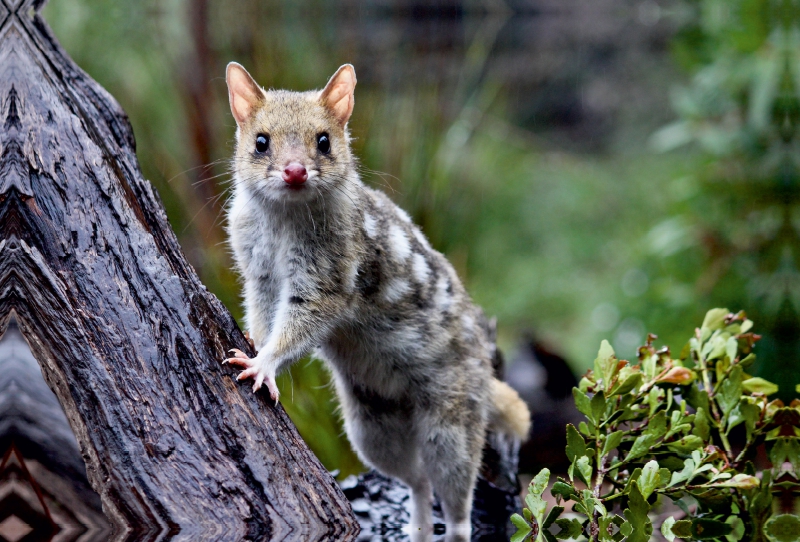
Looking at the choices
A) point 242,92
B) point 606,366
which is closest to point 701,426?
point 606,366

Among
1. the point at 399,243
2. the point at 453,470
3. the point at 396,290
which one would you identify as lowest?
the point at 453,470

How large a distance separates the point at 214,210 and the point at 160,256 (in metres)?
1.94

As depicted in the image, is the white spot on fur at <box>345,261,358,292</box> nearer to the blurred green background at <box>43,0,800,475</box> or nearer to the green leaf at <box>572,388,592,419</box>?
the blurred green background at <box>43,0,800,475</box>

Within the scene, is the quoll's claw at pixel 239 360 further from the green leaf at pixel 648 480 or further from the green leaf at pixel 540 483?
the green leaf at pixel 648 480

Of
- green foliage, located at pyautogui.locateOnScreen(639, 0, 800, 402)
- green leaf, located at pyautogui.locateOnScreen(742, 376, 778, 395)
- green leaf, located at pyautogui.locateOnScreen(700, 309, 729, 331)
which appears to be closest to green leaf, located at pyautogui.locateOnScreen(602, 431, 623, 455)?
green leaf, located at pyautogui.locateOnScreen(742, 376, 778, 395)

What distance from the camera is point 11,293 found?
2096mm

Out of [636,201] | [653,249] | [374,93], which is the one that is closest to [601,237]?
[636,201]

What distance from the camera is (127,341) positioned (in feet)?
7.11

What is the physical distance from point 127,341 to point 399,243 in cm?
118

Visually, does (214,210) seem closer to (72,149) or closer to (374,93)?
(374,93)

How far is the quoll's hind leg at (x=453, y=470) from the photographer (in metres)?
3.06

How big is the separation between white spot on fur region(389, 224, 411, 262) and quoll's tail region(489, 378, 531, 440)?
0.74 m

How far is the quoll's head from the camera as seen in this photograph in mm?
2648

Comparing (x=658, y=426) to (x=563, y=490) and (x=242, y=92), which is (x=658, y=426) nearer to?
(x=563, y=490)
